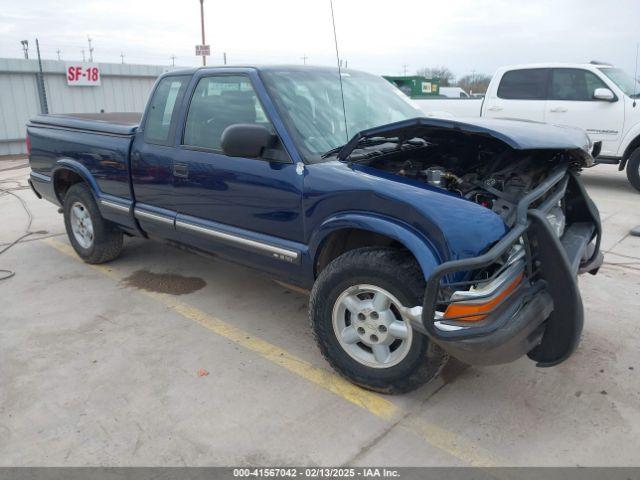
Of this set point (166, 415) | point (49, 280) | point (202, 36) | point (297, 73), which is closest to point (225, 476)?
point (166, 415)

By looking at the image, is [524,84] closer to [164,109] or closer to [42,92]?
[164,109]

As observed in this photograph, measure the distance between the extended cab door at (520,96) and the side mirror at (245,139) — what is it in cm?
691

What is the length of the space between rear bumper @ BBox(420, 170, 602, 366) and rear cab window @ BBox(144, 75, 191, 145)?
264 cm

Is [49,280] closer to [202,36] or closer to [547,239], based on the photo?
[547,239]

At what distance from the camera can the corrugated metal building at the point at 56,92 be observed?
47.4ft

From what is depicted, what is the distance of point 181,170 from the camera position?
402 cm

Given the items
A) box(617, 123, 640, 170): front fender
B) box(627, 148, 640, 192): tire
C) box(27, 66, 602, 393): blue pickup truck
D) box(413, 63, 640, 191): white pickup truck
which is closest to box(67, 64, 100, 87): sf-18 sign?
box(413, 63, 640, 191): white pickup truck

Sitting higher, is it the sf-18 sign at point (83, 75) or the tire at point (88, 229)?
the sf-18 sign at point (83, 75)

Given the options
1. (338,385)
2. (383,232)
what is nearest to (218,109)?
(383,232)

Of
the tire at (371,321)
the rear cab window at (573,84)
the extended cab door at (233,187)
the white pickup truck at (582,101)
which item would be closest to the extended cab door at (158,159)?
A: the extended cab door at (233,187)

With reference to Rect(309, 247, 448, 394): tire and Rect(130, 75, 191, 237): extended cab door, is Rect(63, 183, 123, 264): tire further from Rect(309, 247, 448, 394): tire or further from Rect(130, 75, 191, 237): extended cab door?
Rect(309, 247, 448, 394): tire

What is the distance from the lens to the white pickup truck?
329 inches

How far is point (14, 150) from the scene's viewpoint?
592 inches

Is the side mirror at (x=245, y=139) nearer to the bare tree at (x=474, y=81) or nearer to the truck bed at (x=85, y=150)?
the truck bed at (x=85, y=150)
